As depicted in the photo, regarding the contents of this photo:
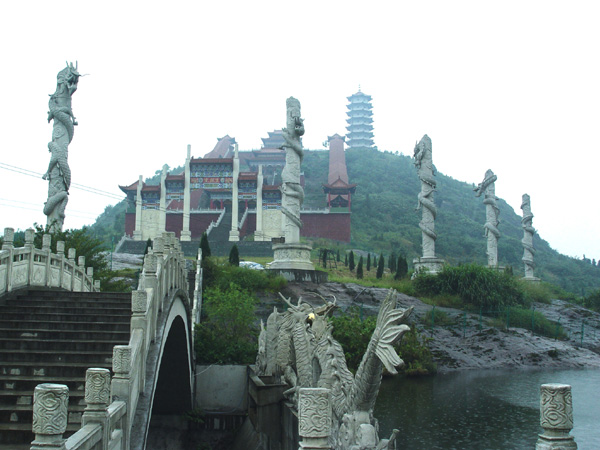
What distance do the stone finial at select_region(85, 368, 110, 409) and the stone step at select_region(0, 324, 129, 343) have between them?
3.67 metres

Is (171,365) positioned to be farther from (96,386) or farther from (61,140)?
(61,140)

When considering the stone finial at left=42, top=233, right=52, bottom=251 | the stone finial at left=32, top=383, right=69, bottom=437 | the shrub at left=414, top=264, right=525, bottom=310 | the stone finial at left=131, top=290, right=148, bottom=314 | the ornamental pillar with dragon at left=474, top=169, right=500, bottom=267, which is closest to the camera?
the stone finial at left=32, top=383, right=69, bottom=437

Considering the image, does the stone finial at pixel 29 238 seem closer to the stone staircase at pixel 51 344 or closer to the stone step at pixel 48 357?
the stone staircase at pixel 51 344

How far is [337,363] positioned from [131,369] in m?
4.16

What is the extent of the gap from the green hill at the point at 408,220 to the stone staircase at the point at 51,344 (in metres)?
41.8

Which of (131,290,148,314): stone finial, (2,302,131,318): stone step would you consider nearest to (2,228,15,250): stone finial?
(2,302,131,318): stone step

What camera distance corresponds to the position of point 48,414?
3.94 meters

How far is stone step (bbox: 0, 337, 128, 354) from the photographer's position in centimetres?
845

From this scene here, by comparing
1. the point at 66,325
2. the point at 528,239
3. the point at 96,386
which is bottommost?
the point at 96,386

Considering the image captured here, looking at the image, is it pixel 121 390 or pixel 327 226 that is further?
pixel 327 226

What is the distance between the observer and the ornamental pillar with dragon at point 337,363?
295 inches

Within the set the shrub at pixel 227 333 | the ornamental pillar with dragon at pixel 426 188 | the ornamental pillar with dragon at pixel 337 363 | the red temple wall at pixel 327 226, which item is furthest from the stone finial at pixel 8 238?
the red temple wall at pixel 327 226

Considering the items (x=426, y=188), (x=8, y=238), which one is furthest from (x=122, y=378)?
(x=426, y=188)

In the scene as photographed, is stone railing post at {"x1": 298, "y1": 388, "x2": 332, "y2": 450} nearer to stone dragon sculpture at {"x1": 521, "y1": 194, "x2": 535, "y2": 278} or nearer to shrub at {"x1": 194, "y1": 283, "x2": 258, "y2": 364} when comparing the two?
shrub at {"x1": 194, "y1": 283, "x2": 258, "y2": 364}
